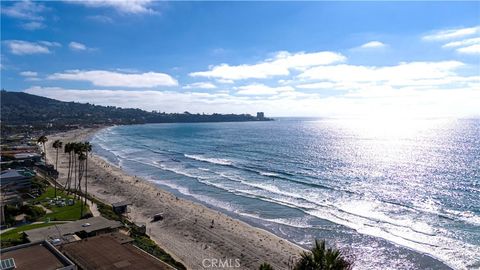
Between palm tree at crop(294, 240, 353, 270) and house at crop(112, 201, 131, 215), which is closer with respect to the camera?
palm tree at crop(294, 240, 353, 270)

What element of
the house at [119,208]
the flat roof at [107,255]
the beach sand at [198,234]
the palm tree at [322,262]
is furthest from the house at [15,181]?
the palm tree at [322,262]

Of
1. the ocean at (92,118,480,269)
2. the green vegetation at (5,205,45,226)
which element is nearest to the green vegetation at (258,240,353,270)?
the ocean at (92,118,480,269)

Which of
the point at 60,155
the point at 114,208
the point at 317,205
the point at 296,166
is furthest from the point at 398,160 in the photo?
the point at 60,155

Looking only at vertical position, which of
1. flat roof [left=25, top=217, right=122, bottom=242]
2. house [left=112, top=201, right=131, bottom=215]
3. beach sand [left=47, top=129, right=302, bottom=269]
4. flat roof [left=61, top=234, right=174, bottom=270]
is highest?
flat roof [left=61, top=234, right=174, bottom=270]

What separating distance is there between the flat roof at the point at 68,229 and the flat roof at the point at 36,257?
14.2ft

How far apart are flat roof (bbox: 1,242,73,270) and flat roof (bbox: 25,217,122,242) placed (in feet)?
14.2

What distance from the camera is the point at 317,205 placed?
51.2 meters

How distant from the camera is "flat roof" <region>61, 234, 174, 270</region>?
25734mm

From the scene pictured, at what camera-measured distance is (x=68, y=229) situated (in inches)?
1347

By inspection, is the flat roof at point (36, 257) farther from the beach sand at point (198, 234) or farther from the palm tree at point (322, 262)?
the palm tree at point (322, 262)

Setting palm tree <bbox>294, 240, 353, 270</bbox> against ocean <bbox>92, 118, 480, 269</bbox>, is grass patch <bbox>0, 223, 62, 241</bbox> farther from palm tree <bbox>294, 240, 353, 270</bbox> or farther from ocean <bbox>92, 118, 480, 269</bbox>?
palm tree <bbox>294, 240, 353, 270</bbox>

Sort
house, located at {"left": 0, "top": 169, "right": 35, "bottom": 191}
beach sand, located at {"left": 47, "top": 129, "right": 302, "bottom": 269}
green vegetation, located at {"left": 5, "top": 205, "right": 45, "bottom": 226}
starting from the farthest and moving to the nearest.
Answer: house, located at {"left": 0, "top": 169, "right": 35, "bottom": 191}, green vegetation, located at {"left": 5, "top": 205, "right": 45, "bottom": 226}, beach sand, located at {"left": 47, "top": 129, "right": 302, "bottom": 269}

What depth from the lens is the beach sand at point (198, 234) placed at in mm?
35438

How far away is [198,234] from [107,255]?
1560 centimetres
